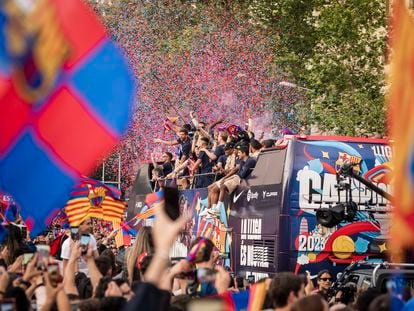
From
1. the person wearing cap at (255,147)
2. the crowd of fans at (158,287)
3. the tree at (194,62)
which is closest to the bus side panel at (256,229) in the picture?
the person wearing cap at (255,147)

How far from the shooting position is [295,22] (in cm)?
4369

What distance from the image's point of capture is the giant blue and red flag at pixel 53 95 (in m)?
8.20

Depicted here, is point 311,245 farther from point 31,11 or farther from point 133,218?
point 31,11

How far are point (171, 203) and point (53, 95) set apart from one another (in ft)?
6.16

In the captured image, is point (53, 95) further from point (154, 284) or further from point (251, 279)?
point (251, 279)

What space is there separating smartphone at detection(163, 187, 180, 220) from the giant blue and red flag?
1.32 meters

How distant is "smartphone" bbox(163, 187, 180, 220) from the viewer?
6664 millimetres

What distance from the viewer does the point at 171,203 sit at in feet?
22.2

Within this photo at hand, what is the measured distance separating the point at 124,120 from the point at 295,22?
36.0m

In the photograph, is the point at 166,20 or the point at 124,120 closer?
the point at 124,120

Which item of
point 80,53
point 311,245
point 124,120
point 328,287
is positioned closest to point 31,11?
point 80,53

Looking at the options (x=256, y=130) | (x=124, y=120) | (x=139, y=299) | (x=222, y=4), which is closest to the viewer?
(x=139, y=299)

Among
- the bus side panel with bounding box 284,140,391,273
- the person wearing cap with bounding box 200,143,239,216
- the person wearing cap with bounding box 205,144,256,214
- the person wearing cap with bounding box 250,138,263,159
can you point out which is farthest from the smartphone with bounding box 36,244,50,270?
the person wearing cap with bounding box 200,143,239,216

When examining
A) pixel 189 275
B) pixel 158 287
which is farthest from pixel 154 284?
pixel 189 275
